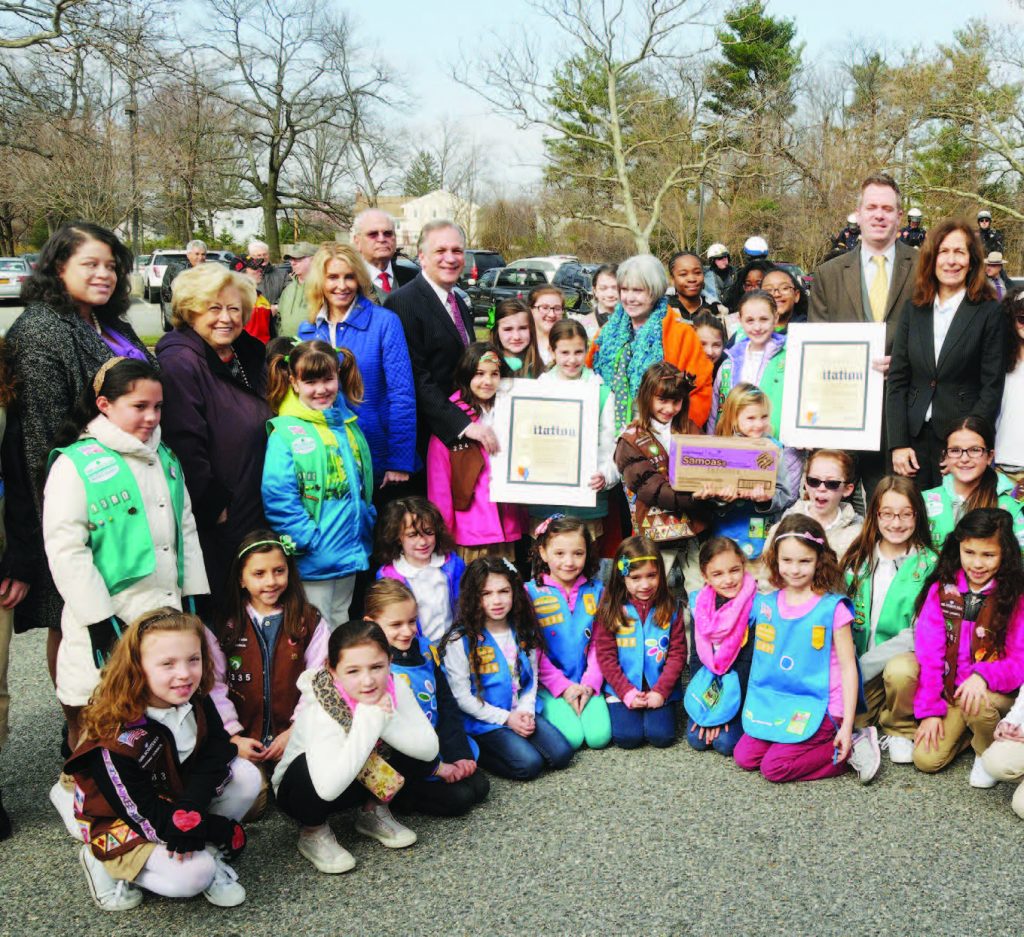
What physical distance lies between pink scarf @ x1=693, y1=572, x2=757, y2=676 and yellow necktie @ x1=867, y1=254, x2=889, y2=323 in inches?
72.0

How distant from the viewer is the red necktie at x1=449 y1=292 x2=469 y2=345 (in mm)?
5203

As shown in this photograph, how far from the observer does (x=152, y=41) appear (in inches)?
549

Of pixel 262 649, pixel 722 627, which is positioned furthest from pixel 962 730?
pixel 262 649

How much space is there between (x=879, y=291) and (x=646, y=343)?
135 cm

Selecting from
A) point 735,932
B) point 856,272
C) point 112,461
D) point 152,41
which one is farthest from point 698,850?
point 152,41

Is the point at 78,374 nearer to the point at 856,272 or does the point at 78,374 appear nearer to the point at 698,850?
the point at 698,850

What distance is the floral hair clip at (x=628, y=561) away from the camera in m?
4.46

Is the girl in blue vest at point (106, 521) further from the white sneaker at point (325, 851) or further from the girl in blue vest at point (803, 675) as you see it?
the girl in blue vest at point (803, 675)

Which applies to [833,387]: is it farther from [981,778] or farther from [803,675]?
[981,778]

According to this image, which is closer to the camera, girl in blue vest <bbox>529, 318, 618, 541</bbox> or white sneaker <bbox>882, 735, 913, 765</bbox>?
white sneaker <bbox>882, 735, 913, 765</bbox>

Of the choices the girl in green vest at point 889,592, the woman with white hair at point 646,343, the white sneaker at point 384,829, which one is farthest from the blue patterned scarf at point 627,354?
the white sneaker at point 384,829

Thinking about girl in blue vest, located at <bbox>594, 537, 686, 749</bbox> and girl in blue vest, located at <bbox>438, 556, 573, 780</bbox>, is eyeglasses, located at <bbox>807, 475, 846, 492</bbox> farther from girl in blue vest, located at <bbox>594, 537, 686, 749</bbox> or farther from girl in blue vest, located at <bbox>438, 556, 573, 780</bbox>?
girl in blue vest, located at <bbox>438, 556, 573, 780</bbox>

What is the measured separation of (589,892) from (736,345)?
133 inches

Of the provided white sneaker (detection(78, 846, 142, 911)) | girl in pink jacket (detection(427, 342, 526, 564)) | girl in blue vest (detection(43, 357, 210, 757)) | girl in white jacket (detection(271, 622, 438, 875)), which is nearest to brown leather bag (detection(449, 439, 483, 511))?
girl in pink jacket (detection(427, 342, 526, 564))
